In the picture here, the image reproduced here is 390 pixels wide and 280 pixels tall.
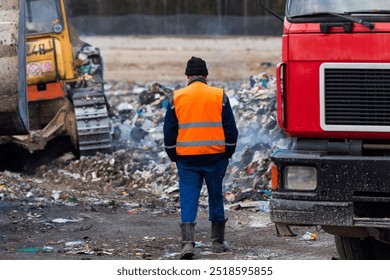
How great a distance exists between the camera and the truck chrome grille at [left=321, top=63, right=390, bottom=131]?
8.65 metres

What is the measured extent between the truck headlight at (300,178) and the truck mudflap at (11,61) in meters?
4.69

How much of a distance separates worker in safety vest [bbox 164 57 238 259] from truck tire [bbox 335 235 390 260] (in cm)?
147

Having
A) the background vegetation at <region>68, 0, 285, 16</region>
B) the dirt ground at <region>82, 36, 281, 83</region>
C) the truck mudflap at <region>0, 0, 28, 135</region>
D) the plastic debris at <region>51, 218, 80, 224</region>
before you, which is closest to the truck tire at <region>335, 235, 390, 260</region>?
the plastic debris at <region>51, 218, 80, 224</region>

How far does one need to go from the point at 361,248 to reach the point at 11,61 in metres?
4.67

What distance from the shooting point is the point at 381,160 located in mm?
8586

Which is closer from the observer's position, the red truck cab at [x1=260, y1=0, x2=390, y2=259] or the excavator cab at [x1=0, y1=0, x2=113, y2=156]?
the red truck cab at [x1=260, y1=0, x2=390, y2=259]

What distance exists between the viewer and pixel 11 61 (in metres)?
12.7

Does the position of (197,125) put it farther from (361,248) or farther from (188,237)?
(361,248)

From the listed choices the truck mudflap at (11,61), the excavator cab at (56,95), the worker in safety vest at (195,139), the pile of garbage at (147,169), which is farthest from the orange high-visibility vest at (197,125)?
the excavator cab at (56,95)

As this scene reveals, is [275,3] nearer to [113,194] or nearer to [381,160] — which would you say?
[113,194]

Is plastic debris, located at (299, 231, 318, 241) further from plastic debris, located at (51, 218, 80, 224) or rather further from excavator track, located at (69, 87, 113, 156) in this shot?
excavator track, located at (69, 87, 113, 156)

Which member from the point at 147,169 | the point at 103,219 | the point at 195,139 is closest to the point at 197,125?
the point at 195,139
